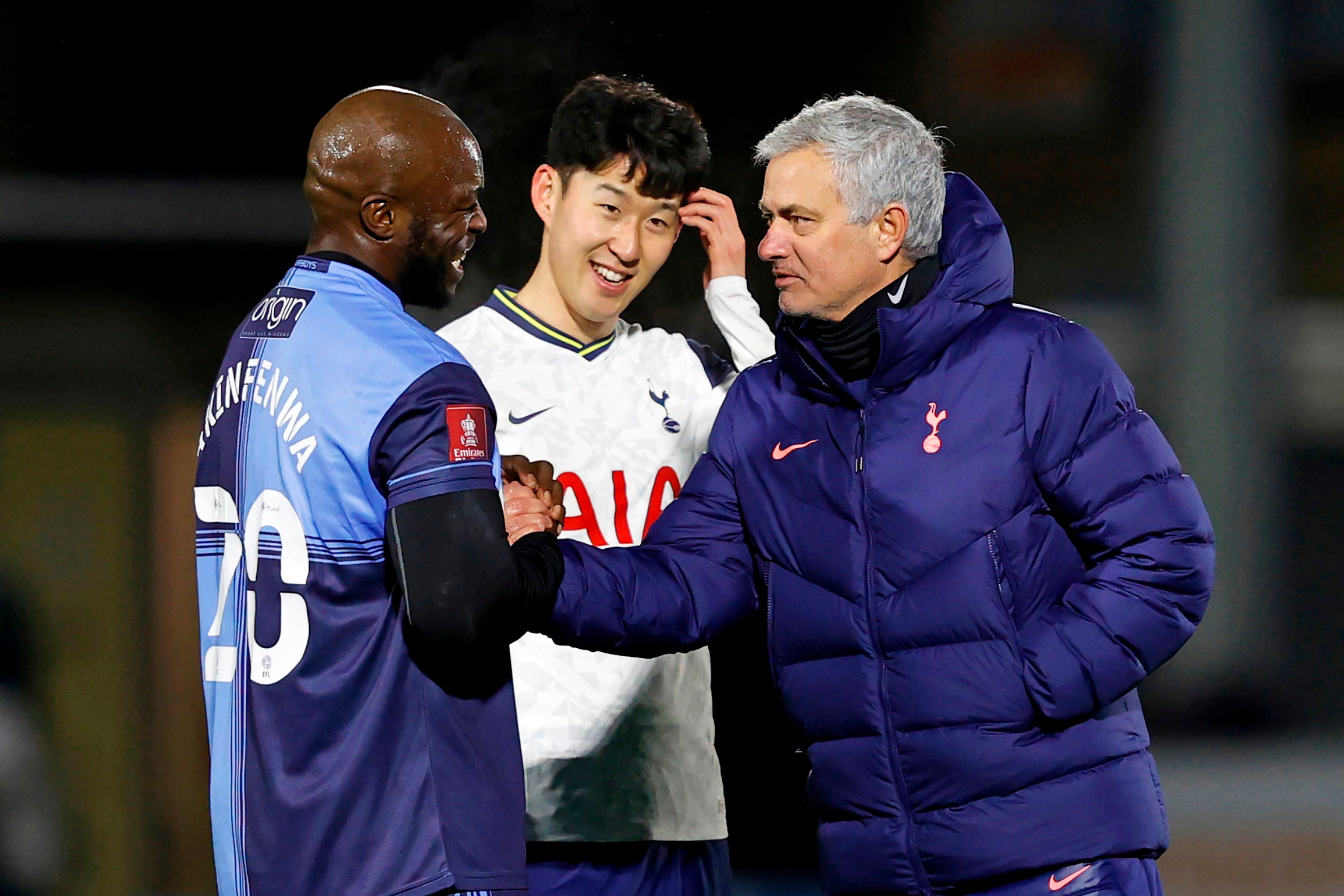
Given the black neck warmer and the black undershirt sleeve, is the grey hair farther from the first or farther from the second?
the black undershirt sleeve

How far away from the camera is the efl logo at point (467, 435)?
63.9 inches

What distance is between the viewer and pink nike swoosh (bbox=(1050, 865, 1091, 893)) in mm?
1833

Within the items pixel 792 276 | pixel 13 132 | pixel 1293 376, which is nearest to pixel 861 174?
pixel 792 276

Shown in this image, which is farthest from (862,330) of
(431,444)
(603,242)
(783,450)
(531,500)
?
(603,242)

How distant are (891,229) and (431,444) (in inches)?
32.0

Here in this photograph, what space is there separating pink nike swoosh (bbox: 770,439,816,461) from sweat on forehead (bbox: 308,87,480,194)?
0.61 meters

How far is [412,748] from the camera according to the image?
5.49 ft

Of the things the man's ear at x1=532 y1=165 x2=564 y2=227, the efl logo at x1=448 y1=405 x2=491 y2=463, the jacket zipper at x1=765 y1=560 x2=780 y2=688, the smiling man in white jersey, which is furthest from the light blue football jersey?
the man's ear at x1=532 y1=165 x2=564 y2=227

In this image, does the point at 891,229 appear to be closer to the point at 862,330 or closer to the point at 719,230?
the point at 862,330

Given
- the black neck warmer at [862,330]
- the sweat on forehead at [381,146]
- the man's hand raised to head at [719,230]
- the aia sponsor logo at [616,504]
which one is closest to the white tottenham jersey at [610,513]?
the aia sponsor logo at [616,504]

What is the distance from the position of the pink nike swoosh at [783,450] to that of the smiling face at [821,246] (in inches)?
7.7

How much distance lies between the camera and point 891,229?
6.73 ft

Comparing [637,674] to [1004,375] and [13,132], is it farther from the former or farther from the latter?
[13,132]

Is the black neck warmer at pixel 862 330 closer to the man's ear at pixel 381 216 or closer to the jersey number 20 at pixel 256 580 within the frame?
the man's ear at pixel 381 216
